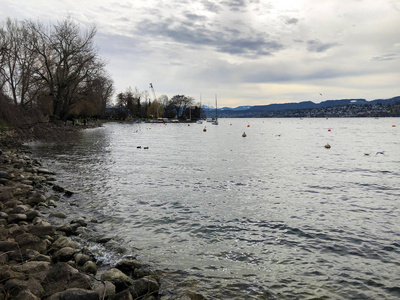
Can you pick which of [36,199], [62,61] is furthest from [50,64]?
[36,199]

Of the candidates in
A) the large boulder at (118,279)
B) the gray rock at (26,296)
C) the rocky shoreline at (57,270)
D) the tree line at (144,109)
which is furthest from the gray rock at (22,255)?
the tree line at (144,109)

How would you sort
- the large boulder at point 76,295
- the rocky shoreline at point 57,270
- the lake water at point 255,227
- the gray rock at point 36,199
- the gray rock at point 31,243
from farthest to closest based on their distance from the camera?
the gray rock at point 36,199 < the gray rock at point 31,243 < the lake water at point 255,227 < the rocky shoreline at point 57,270 < the large boulder at point 76,295

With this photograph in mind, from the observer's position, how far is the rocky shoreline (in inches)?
216

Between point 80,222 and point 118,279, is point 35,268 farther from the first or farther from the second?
point 80,222

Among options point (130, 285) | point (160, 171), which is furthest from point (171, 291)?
point (160, 171)

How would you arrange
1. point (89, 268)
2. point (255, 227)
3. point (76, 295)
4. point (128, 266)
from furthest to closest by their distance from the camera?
point (255, 227)
point (128, 266)
point (89, 268)
point (76, 295)

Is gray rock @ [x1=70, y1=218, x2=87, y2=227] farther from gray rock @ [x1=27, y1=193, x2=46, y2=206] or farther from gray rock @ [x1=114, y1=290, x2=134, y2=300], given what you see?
gray rock @ [x1=114, y1=290, x2=134, y2=300]

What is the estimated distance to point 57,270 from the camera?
20.1ft

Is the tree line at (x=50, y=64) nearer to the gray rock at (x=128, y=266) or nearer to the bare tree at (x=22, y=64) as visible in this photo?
the bare tree at (x=22, y=64)

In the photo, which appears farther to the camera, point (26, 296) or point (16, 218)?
point (16, 218)

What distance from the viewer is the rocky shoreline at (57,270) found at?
549 cm

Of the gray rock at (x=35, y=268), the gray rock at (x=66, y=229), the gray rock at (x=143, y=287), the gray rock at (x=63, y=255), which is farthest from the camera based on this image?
the gray rock at (x=66, y=229)

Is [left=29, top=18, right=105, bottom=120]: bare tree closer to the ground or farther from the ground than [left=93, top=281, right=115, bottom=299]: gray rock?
farther from the ground

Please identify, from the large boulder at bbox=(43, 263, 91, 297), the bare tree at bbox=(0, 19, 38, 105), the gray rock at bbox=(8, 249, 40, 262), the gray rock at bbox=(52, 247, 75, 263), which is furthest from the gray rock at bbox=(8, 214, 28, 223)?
the bare tree at bbox=(0, 19, 38, 105)
